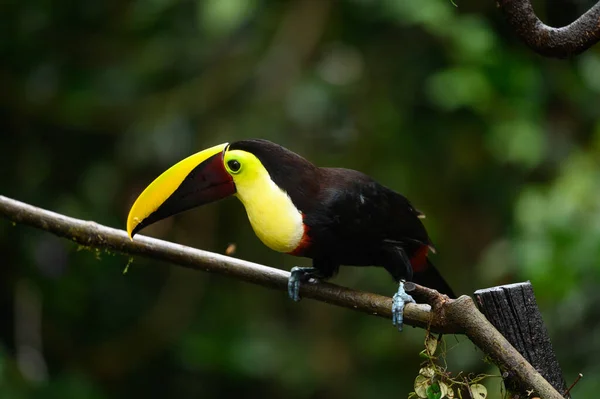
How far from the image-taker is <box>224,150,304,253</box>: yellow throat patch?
7.34 feet

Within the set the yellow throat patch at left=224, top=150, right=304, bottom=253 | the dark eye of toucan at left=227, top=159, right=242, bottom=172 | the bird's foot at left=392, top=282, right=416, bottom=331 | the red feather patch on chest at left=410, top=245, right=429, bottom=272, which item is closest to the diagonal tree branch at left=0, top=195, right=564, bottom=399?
the bird's foot at left=392, top=282, right=416, bottom=331

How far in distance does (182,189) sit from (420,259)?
2.74 feet

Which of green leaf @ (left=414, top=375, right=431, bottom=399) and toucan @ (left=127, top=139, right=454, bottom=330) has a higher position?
toucan @ (left=127, top=139, right=454, bottom=330)

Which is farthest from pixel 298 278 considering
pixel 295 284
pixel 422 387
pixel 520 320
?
pixel 520 320

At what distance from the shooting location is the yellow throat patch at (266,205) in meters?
2.24

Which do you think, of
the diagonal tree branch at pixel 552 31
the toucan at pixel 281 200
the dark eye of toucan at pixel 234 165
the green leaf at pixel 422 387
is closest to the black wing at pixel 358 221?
the toucan at pixel 281 200

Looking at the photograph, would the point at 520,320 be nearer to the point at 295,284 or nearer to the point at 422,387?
the point at 422,387

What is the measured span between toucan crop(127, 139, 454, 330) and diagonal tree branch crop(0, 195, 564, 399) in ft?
0.26

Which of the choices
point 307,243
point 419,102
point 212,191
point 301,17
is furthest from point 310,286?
point 301,17

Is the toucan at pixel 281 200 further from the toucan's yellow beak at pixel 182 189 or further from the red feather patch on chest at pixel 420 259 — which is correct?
the red feather patch on chest at pixel 420 259

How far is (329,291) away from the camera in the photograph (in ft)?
7.57

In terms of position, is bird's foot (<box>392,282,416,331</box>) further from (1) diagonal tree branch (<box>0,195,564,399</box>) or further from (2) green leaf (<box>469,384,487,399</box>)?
(2) green leaf (<box>469,384,487,399</box>)

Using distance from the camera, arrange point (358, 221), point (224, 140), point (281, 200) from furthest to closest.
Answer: point (224, 140) → point (358, 221) → point (281, 200)

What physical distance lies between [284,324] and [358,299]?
3.02 m
